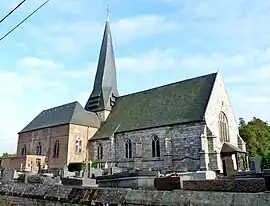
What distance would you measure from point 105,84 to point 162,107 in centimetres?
1289

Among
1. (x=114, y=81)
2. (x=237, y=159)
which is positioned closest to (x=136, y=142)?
(x=237, y=159)

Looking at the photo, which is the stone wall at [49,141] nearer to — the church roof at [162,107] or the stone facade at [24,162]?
the stone facade at [24,162]

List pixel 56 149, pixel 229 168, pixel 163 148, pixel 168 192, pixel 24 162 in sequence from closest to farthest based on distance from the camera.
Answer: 1. pixel 168 192
2. pixel 229 168
3. pixel 163 148
4. pixel 24 162
5. pixel 56 149

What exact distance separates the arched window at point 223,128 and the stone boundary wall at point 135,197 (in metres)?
26.2

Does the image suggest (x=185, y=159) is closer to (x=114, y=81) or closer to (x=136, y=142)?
(x=136, y=142)

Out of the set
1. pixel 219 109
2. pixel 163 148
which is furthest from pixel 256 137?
pixel 163 148

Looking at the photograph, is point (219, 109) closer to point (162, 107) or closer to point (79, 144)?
point (162, 107)

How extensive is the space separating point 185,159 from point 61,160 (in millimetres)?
15637

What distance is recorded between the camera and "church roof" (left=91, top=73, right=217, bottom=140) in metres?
29.3

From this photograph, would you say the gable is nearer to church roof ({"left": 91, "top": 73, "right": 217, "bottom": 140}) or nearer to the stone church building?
the stone church building

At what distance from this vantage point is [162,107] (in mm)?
32625

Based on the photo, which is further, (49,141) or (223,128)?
(49,141)

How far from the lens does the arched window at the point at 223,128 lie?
1163 inches

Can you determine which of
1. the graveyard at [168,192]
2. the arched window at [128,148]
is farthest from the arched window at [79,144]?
the graveyard at [168,192]
